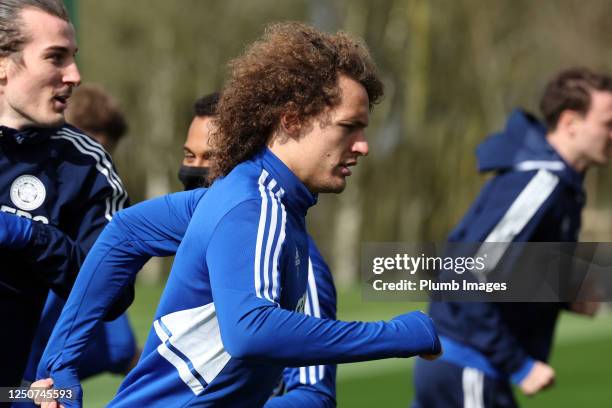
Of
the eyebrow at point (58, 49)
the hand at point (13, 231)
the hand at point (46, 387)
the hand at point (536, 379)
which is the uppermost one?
the eyebrow at point (58, 49)

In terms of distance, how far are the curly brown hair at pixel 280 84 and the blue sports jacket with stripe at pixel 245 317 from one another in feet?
0.31

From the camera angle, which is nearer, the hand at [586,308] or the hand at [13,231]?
the hand at [13,231]

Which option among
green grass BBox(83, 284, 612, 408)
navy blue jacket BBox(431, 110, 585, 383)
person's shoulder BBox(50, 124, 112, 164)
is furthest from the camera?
green grass BBox(83, 284, 612, 408)

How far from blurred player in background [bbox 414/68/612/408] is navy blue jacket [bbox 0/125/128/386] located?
2.26 meters

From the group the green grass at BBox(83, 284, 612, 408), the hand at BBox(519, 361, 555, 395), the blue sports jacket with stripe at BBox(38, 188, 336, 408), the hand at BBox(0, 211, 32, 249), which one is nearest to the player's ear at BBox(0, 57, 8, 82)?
the hand at BBox(0, 211, 32, 249)

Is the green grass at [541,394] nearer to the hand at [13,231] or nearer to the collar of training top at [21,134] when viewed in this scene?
the collar of training top at [21,134]

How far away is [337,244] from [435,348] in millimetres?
32447

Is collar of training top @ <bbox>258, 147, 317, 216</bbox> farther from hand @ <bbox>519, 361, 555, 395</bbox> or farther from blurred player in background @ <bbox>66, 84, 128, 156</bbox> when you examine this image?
blurred player in background @ <bbox>66, 84, 128, 156</bbox>

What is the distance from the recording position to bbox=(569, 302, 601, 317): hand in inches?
232

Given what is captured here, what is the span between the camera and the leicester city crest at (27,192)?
3.88 m

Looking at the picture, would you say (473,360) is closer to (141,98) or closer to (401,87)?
(401,87)

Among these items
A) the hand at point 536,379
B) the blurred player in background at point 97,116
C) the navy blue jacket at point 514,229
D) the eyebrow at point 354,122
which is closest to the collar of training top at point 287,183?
the eyebrow at point 354,122

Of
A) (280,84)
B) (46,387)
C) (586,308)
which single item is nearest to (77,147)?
(46,387)

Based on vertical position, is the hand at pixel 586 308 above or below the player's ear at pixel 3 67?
below
